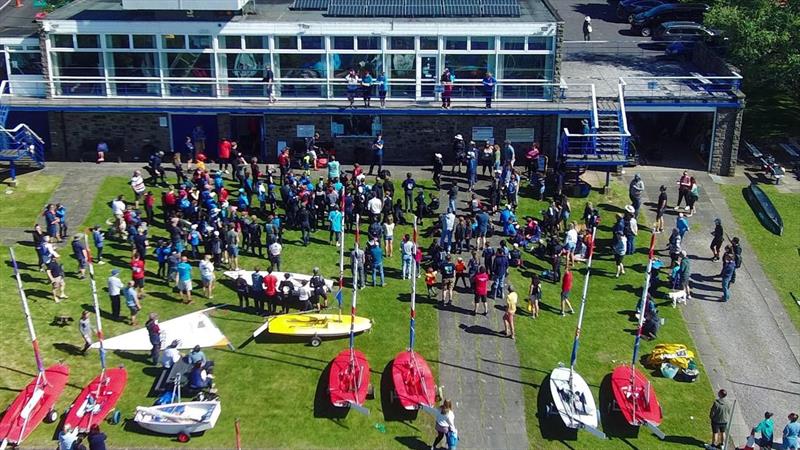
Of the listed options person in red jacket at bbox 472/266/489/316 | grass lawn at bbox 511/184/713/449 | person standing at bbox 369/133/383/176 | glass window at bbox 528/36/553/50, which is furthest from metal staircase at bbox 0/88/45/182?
glass window at bbox 528/36/553/50

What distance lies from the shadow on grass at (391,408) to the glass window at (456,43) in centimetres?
1788

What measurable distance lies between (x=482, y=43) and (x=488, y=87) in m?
2.16

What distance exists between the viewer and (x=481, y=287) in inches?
1183

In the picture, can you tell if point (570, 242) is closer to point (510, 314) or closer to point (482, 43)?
point (510, 314)

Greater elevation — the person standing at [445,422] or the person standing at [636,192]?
the person standing at [636,192]

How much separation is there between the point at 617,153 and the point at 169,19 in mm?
18775

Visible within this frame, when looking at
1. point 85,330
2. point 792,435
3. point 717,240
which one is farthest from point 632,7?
point 85,330

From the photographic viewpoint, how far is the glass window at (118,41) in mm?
40562

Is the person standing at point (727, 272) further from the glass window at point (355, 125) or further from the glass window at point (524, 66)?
the glass window at point (355, 125)

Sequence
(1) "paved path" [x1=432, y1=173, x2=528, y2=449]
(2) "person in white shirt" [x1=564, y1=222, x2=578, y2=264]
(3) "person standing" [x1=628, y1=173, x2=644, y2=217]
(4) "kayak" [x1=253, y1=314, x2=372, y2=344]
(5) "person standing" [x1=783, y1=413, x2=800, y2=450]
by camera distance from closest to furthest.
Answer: (5) "person standing" [x1=783, y1=413, x2=800, y2=450]
(1) "paved path" [x1=432, y1=173, x2=528, y2=449]
(4) "kayak" [x1=253, y1=314, x2=372, y2=344]
(2) "person in white shirt" [x1=564, y1=222, x2=578, y2=264]
(3) "person standing" [x1=628, y1=173, x2=644, y2=217]

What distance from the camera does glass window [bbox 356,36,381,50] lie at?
40625 mm

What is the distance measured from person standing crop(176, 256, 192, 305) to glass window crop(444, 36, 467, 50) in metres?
15.4

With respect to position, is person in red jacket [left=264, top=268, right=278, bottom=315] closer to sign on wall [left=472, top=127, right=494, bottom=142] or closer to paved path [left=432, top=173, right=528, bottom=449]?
paved path [left=432, top=173, right=528, bottom=449]

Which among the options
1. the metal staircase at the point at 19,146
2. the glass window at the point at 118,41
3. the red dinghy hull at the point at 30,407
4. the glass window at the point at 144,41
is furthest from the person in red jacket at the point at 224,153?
the red dinghy hull at the point at 30,407
